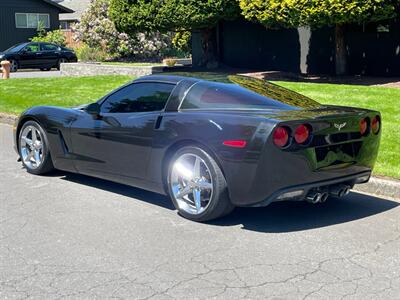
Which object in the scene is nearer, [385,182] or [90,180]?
[385,182]

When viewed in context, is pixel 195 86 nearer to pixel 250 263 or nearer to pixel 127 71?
pixel 250 263

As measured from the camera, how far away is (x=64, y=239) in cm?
527

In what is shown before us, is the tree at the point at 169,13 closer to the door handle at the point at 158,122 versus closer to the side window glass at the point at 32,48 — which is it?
the side window glass at the point at 32,48

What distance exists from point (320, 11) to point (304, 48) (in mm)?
5953

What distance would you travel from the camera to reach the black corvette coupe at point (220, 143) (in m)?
5.28

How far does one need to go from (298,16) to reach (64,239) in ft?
38.9

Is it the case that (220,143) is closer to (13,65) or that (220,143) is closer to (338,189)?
(338,189)

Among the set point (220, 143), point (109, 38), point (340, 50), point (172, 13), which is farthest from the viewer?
point (109, 38)

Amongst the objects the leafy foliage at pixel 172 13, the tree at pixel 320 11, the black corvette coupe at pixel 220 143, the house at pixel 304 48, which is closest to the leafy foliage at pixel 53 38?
the house at pixel 304 48

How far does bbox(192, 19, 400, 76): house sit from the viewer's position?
18.7m

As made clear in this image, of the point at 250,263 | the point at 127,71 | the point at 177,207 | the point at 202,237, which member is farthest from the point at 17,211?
the point at 127,71

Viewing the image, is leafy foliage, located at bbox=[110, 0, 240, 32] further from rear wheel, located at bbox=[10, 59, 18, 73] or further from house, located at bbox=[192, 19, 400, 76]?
rear wheel, located at bbox=[10, 59, 18, 73]

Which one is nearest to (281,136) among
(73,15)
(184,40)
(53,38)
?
(184,40)

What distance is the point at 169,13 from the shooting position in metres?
19.8
